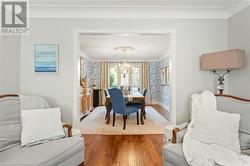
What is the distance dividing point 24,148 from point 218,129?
2130 mm

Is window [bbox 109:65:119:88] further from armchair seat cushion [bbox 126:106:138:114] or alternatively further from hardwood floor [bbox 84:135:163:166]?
hardwood floor [bbox 84:135:163:166]

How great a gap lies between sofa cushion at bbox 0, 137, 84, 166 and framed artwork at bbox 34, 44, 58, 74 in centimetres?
123

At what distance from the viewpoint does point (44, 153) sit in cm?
187

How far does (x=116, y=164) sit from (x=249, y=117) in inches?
69.5

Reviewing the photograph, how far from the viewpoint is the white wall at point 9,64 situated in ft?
8.59

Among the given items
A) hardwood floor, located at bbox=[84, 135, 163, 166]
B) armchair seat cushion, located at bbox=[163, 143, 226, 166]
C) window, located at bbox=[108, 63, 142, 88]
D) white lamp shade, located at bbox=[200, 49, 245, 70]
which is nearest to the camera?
armchair seat cushion, located at bbox=[163, 143, 226, 166]

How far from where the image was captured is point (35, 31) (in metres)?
2.98

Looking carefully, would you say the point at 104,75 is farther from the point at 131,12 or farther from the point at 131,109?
the point at 131,12

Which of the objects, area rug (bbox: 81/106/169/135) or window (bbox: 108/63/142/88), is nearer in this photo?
area rug (bbox: 81/106/169/135)

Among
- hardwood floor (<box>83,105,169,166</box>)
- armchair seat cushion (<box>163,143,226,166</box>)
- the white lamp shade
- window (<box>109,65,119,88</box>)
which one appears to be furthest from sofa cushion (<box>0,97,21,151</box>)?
window (<box>109,65,119,88</box>)

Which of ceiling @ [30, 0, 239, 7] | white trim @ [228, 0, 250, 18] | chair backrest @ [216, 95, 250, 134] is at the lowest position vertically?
chair backrest @ [216, 95, 250, 134]

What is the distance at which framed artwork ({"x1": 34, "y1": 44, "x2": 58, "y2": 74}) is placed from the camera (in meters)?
2.97

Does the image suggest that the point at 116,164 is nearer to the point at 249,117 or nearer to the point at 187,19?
the point at 249,117

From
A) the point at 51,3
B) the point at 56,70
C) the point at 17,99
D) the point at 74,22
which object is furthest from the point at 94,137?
the point at 51,3
